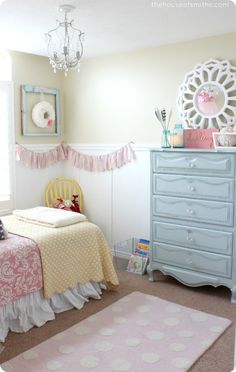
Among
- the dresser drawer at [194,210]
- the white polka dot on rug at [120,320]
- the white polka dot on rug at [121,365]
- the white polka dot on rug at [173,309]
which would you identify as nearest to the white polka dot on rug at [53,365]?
the white polka dot on rug at [121,365]

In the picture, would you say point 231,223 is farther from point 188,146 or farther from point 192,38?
point 192,38

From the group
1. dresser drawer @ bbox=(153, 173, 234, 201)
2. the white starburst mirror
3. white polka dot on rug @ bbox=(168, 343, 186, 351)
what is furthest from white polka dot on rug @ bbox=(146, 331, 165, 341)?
the white starburst mirror

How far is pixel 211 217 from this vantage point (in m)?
3.52

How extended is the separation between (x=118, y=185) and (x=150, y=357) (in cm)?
234

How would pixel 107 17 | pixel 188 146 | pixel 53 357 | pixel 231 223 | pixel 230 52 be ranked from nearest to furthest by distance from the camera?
pixel 53 357, pixel 107 17, pixel 231 223, pixel 230 52, pixel 188 146

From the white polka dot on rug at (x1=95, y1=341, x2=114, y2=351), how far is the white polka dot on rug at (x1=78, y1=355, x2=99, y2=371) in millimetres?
109

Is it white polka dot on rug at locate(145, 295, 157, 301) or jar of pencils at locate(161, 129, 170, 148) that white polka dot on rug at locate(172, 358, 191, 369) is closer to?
white polka dot on rug at locate(145, 295, 157, 301)

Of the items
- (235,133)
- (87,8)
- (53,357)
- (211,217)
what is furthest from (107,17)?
(53,357)

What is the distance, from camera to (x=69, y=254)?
3387mm

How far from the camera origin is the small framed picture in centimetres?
423

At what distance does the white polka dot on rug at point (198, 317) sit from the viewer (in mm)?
3168

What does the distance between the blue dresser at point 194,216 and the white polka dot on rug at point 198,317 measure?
1.22 feet

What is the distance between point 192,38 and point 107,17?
109 centimetres

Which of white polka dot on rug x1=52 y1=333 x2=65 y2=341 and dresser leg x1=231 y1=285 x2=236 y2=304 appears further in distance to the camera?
dresser leg x1=231 y1=285 x2=236 y2=304
